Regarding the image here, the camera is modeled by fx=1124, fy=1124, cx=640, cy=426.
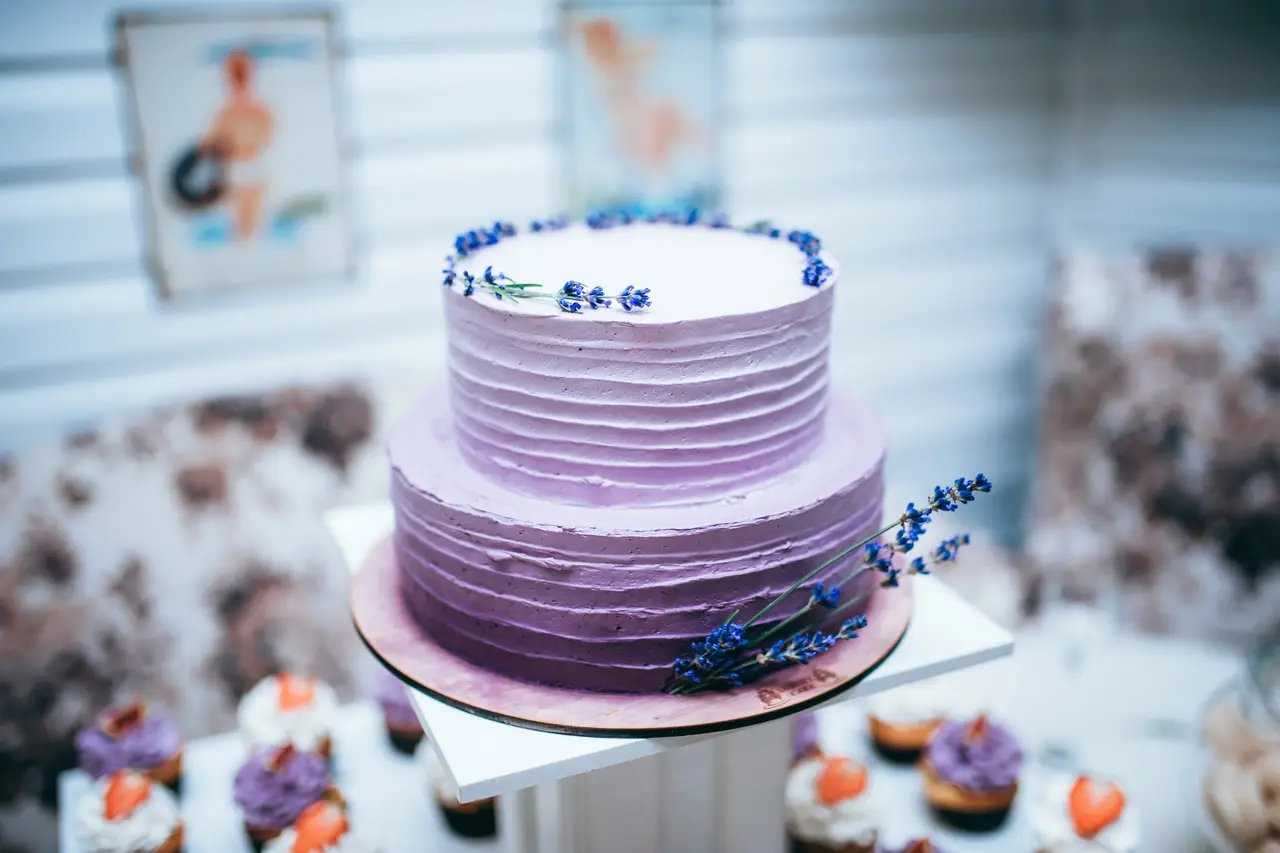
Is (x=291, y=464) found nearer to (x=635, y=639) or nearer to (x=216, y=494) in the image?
(x=216, y=494)

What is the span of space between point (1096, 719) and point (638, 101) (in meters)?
1.81

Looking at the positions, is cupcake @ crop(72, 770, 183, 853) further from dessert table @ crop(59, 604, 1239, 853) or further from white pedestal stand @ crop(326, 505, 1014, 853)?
white pedestal stand @ crop(326, 505, 1014, 853)

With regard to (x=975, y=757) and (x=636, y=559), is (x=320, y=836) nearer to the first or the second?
(x=636, y=559)

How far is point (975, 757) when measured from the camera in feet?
5.69

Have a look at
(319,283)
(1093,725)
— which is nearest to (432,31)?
(319,283)

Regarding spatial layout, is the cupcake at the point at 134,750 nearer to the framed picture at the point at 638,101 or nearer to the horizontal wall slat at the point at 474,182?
the horizontal wall slat at the point at 474,182

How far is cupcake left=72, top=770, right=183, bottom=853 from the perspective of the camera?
1.65 meters

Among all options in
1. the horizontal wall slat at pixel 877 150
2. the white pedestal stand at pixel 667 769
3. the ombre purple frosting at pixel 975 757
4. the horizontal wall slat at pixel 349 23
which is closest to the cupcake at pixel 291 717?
the white pedestal stand at pixel 667 769

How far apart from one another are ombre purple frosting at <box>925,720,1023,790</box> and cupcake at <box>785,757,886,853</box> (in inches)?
5.0

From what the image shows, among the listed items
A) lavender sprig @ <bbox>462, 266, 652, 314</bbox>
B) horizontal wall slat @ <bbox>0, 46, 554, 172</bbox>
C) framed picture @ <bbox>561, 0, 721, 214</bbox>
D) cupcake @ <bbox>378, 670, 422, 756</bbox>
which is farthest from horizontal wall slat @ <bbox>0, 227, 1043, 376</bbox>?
lavender sprig @ <bbox>462, 266, 652, 314</bbox>

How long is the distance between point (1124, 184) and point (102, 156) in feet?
9.27

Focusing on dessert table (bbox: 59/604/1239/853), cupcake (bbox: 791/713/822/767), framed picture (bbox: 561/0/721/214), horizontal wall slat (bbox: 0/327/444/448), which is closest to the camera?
dessert table (bbox: 59/604/1239/853)

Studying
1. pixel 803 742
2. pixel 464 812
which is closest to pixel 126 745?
pixel 464 812

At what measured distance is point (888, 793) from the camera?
183cm
